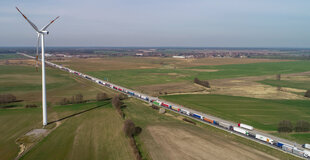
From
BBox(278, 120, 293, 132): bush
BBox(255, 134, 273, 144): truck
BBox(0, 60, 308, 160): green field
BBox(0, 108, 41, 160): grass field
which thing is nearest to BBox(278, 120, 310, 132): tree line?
BBox(278, 120, 293, 132): bush

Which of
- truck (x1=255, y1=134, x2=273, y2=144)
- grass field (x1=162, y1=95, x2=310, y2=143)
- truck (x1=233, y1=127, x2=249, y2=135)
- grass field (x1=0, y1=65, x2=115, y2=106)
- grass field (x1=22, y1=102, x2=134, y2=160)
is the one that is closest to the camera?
grass field (x1=22, y1=102, x2=134, y2=160)

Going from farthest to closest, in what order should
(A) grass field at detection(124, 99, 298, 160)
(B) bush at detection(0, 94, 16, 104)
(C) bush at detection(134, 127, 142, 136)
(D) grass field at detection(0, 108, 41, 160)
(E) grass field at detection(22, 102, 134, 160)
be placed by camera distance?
(B) bush at detection(0, 94, 16, 104)
(C) bush at detection(134, 127, 142, 136)
(A) grass field at detection(124, 99, 298, 160)
(D) grass field at detection(0, 108, 41, 160)
(E) grass field at detection(22, 102, 134, 160)

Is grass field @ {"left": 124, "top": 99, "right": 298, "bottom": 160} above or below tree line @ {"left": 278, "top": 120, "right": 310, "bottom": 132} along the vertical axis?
below

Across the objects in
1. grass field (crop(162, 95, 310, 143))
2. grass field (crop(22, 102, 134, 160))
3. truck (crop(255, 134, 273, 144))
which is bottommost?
grass field (crop(22, 102, 134, 160))

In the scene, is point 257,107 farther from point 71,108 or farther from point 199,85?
point 71,108

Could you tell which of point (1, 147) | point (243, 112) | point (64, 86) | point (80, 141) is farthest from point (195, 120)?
point (64, 86)

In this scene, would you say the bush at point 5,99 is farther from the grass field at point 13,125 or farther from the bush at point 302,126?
the bush at point 302,126

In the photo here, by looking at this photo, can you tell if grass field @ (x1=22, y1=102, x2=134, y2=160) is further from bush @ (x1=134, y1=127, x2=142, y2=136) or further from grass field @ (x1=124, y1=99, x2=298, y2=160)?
grass field @ (x1=124, y1=99, x2=298, y2=160)
